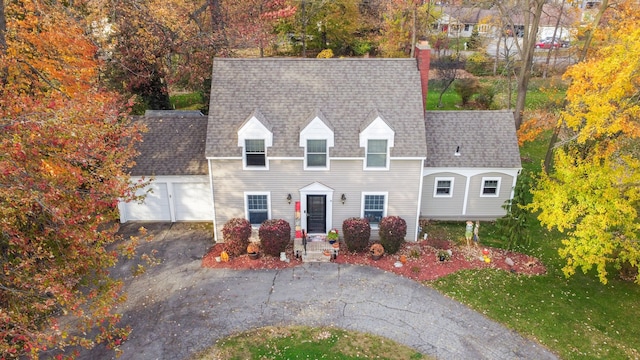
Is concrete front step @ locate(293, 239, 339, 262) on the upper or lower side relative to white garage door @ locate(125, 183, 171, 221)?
lower

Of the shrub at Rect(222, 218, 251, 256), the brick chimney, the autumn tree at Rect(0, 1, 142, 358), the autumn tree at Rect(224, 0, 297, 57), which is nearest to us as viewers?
the autumn tree at Rect(0, 1, 142, 358)

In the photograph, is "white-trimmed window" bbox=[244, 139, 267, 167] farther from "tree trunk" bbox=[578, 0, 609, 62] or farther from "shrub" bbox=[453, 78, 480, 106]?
"shrub" bbox=[453, 78, 480, 106]

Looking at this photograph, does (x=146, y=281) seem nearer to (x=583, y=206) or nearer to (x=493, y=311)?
(x=493, y=311)

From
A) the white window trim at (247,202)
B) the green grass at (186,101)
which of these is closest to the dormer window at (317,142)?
the white window trim at (247,202)

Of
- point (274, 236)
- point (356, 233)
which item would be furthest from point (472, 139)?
point (274, 236)

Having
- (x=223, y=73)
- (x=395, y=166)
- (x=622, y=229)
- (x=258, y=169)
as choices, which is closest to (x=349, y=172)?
(x=395, y=166)

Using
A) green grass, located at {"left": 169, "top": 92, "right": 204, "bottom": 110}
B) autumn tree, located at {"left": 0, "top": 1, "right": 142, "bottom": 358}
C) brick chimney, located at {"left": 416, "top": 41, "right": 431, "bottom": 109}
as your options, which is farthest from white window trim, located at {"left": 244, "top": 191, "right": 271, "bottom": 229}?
green grass, located at {"left": 169, "top": 92, "right": 204, "bottom": 110}
